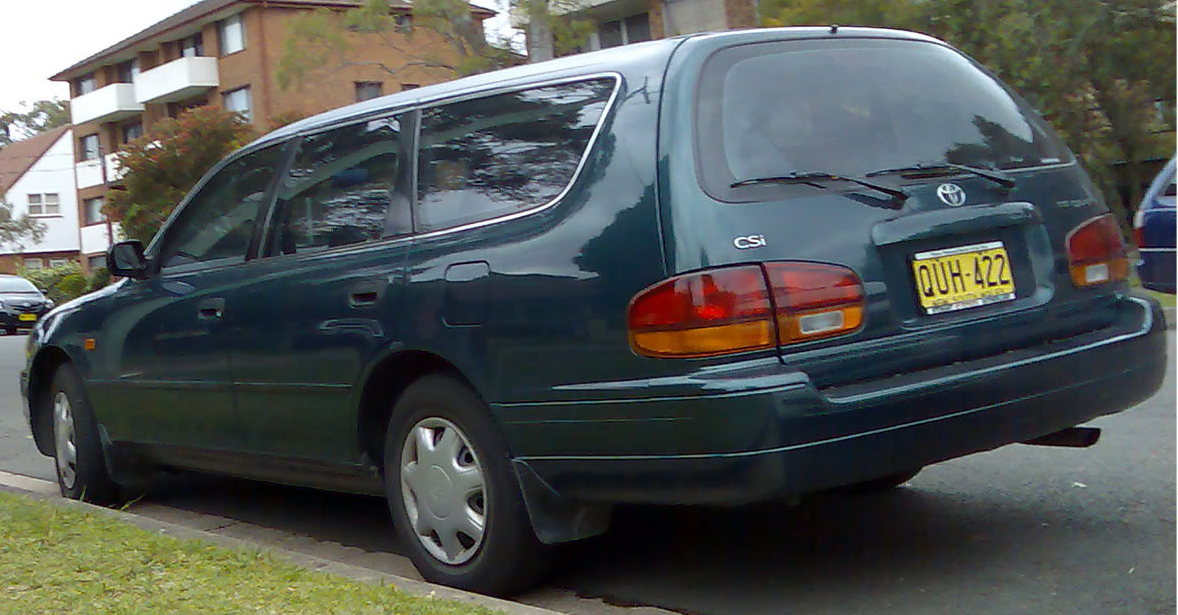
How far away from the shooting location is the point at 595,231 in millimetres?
4062

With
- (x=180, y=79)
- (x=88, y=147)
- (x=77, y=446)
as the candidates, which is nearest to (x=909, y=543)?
(x=77, y=446)

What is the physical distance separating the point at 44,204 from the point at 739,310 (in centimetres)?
7478

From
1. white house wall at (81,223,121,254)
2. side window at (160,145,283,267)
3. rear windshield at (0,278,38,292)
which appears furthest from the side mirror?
white house wall at (81,223,121,254)

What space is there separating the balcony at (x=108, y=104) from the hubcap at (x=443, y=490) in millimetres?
55766

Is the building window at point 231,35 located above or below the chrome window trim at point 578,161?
above

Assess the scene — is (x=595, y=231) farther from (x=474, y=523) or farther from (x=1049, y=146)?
(x=1049, y=146)

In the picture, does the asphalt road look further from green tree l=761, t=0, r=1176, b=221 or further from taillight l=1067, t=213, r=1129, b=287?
green tree l=761, t=0, r=1176, b=221

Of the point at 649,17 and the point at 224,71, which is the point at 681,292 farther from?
the point at 224,71

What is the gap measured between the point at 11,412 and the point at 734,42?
9.15 metres

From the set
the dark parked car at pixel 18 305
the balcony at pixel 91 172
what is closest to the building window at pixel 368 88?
the dark parked car at pixel 18 305

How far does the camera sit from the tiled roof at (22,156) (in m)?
73.2

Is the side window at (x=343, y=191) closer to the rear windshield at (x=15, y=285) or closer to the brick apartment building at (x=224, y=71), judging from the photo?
the rear windshield at (x=15, y=285)

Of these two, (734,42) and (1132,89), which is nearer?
(734,42)

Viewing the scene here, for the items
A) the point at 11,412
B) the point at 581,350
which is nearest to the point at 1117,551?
the point at 581,350
